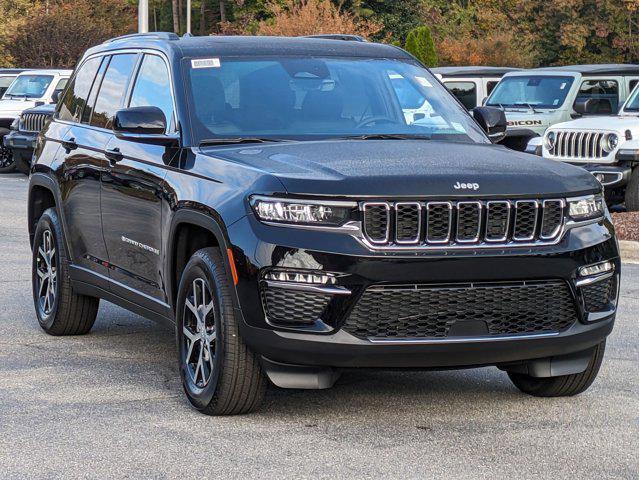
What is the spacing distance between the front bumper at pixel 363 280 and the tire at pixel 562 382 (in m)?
0.63

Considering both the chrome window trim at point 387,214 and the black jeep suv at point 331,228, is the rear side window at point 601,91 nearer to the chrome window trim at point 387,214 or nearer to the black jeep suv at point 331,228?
the black jeep suv at point 331,228

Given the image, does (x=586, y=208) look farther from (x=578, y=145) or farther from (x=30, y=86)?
(x=30, y=86)

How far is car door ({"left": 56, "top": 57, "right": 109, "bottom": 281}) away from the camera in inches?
314

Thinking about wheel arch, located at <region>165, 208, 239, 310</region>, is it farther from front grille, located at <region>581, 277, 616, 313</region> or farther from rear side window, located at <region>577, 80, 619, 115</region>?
rear side window, located at <region>577, 80, 619, 115</region>

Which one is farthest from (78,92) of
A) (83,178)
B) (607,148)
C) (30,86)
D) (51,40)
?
(51,40)

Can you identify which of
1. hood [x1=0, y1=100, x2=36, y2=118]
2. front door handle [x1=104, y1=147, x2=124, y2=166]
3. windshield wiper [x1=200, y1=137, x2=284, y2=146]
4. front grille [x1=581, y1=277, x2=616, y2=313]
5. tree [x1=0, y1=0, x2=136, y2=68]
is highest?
windshield wiper [x1=200, y1=137, x2=284, y2=146]

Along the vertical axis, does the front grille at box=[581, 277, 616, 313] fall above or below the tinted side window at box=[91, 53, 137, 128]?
below

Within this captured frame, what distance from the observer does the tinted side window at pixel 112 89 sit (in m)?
8.07

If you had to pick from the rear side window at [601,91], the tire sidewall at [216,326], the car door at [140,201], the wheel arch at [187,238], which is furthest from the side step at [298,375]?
the rear side window at [601,91]

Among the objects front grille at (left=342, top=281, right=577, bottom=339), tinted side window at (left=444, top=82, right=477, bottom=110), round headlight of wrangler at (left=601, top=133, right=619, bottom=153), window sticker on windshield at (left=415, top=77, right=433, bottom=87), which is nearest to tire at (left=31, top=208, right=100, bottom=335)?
window sticker on windshield at (left=415, top=77, right=433, bottom=87)

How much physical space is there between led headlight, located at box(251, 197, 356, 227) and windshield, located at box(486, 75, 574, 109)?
53.1 ft

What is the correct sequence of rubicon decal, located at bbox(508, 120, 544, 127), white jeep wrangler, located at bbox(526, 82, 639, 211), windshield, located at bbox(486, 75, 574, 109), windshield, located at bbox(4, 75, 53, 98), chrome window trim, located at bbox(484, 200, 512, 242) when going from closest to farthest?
chrome window trim, located at bbox(484, 200, 512, 242), white jeep wrangler, located at bbox(526, 82, 639, 211), rubicon decal, located at bbox(508, 120, 544, 127), windshield, located at bbox(486, 75, 574, 109), windshield, located at bbox(4, 75, 53, 98)

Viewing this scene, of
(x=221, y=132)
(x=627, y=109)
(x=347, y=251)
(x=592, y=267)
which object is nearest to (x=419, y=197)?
(x=347, y=251)

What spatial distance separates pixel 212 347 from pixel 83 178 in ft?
7.25
